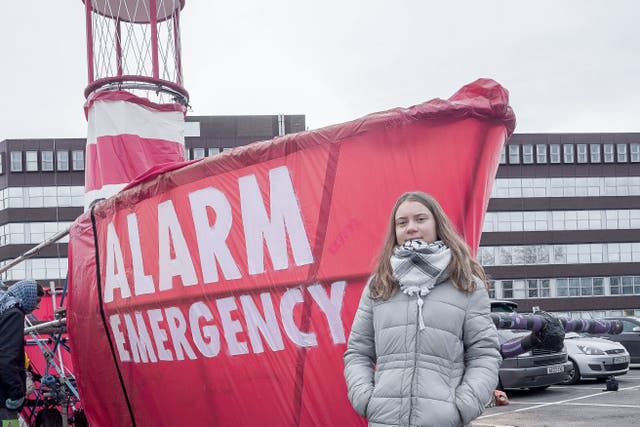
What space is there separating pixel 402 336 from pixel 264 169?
1.88m

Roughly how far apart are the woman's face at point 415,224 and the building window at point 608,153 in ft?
213

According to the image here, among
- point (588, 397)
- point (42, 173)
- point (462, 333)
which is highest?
point (42, 173)

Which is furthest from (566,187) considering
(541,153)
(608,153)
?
(608,153)

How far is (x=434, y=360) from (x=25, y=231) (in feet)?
196

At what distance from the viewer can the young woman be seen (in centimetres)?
304

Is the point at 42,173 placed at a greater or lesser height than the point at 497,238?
greater

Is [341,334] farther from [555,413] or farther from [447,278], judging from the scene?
[555,413]

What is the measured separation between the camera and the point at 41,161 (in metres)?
59.3

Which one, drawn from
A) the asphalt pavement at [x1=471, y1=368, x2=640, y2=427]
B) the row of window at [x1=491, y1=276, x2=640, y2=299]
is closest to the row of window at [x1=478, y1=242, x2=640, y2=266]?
Result: the row of window at [x1=491, y1=276, x2=640, y2=299]

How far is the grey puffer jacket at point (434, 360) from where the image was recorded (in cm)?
302

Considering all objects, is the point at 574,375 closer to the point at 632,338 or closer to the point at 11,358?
the point at 632,338

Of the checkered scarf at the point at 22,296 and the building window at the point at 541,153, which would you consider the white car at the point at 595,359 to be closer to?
the checkered scarf at the point at 22,296

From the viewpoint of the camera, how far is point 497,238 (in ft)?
203

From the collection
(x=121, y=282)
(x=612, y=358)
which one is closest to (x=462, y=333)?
(x=121, y=282)
